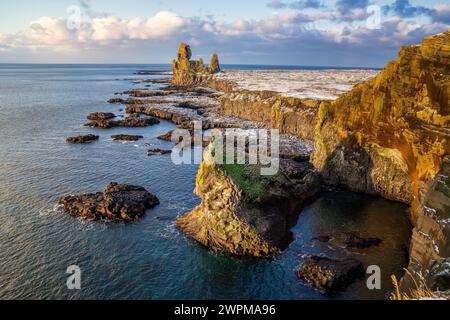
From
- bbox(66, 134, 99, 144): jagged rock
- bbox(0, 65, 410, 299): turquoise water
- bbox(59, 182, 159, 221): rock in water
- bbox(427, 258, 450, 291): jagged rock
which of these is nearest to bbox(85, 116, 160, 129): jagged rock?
bbox(66, 134, 99, 144): jagged rock

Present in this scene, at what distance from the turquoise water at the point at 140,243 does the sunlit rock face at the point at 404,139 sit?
3.72m

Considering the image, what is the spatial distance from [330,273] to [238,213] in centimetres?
1116

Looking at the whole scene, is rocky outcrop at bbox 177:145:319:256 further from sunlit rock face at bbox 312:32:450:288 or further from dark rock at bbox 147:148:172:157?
dark rock at bbox 147:148:172:157

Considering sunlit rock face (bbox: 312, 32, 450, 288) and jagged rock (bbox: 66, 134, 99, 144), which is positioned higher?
sunlit rock face (bbox: 312, 32, 450, 288)

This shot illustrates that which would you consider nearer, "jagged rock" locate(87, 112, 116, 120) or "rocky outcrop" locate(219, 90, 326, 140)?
"rocky outcrop" locate(219, 90, 326, 140)

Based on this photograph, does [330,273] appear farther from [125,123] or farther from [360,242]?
[125,123]

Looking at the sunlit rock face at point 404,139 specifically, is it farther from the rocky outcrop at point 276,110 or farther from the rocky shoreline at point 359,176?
the rocky outcrop at point 276,110

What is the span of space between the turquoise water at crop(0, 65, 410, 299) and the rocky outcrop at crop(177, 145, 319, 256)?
5.49 feet

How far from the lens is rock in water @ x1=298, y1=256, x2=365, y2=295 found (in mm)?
28939

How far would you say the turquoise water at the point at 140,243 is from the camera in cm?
2916

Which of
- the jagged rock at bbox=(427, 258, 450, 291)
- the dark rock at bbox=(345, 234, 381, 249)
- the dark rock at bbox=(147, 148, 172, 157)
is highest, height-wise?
the jagged rock at bbox=(427, 258, 450, 291)

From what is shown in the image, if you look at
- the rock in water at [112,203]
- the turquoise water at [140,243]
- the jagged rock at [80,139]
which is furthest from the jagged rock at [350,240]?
the jagged rock at [80,139]

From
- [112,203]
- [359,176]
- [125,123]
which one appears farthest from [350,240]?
[125,123]
